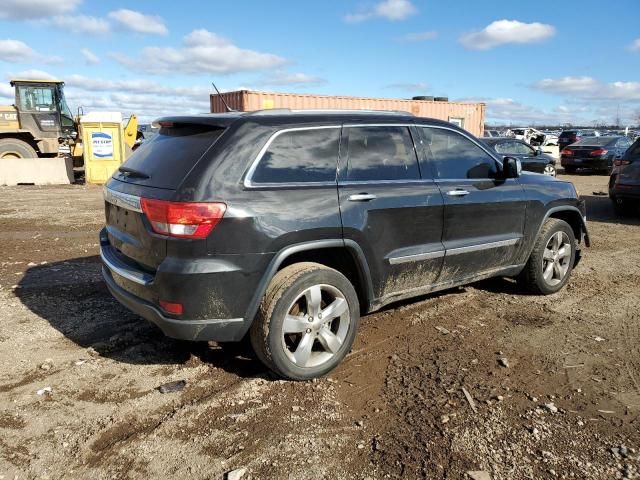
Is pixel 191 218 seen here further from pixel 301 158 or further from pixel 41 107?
pixel 41 107

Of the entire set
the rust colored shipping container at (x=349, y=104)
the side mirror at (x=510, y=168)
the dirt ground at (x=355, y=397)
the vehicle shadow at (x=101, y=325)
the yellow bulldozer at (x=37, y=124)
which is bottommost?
the dirt ground at (x=355, y=397)

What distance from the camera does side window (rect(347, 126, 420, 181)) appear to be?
12.5 feet

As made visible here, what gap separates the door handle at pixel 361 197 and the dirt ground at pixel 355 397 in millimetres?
1178

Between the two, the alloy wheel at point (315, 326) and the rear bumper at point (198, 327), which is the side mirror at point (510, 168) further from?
the rear bumper at point (198, 327)

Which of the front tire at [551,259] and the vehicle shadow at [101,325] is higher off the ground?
the front tire at [551,259]

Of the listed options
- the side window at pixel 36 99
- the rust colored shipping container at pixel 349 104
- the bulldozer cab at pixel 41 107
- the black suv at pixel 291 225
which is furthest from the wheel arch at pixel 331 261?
the side window at pixel 36 99

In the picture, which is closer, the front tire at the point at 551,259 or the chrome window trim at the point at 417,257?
the chrome window trim at the point at 417,257

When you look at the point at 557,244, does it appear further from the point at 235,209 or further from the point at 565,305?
the point at 235,209

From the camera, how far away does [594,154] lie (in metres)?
18.8

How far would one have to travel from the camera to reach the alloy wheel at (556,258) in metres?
5.30

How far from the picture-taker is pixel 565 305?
511 centimetres

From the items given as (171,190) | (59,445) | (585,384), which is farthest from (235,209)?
(585,384)

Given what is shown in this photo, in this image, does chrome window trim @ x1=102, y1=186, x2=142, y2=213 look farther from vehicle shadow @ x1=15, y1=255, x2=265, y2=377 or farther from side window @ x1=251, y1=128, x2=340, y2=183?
vehicle shadow @ x1=15, y1=255, x2=265, y2=377

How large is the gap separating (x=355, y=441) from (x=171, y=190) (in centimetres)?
180
